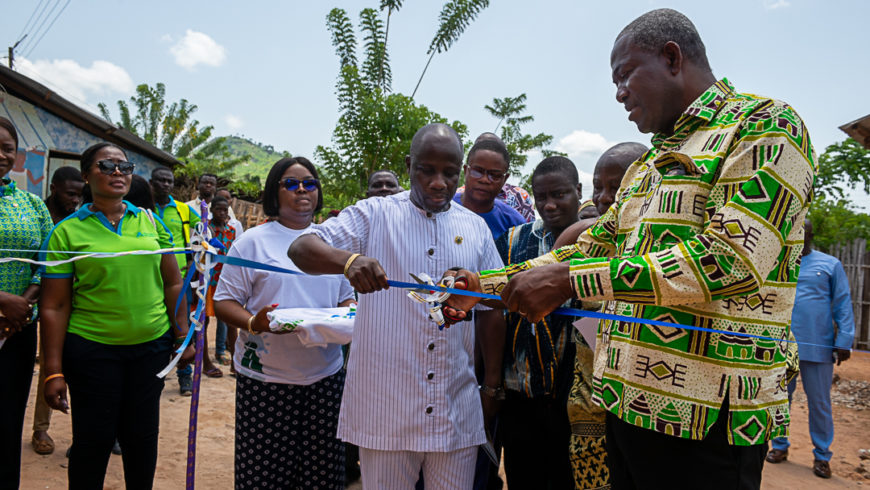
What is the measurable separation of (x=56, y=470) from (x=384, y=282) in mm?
3943

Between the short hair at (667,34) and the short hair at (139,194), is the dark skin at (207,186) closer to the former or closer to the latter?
the short hair at (139,194)

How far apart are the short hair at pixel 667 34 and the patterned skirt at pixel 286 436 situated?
2.33 metres

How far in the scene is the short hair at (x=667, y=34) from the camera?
1.64 m

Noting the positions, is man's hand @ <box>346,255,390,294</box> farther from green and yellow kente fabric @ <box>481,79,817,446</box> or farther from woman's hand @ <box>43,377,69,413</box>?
woman's hand @ <box>43,377,69,413</box>

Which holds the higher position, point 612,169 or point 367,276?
point 612,169

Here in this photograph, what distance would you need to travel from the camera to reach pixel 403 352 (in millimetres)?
2244

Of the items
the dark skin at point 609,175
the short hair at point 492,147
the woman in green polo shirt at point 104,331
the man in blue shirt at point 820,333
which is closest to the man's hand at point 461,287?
the dark skin at point 609,175

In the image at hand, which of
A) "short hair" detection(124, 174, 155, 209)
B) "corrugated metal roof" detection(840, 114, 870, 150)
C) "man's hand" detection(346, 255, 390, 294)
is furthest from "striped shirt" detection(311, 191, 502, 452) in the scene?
"corrugated metal roof" detection(840, 114, 870, 150)

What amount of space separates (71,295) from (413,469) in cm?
212

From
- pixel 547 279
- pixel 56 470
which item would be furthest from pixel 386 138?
pixel 547 279

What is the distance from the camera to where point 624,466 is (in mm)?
1742

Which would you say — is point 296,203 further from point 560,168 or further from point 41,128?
point 41,128

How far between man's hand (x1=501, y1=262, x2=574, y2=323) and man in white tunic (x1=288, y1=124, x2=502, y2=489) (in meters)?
0.65

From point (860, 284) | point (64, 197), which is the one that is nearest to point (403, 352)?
point (64, 197)
